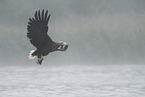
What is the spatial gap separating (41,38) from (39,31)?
0.18 m

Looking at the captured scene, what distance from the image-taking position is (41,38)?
5.50m

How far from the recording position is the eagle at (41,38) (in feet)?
17.1

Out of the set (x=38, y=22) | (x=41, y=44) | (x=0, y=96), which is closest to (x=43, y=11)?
(x=38, y=22)

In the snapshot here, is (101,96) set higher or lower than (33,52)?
higher

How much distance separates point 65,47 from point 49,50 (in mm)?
440

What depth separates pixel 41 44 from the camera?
17.6 feet

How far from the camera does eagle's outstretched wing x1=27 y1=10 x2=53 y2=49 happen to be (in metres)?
5.37

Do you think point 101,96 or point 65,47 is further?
point 101,96

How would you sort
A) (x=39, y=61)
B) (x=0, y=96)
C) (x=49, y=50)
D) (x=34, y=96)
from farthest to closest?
(x=34, y=96) → (x=0, y=96) → (x=39, y=61) → (x=49, y=50)

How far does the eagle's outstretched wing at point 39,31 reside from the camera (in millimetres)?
5367

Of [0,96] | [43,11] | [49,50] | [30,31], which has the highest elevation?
[0,96]

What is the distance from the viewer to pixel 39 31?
561cm

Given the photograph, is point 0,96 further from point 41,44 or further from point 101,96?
point 41,44

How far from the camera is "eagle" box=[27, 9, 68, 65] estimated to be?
5.20m
